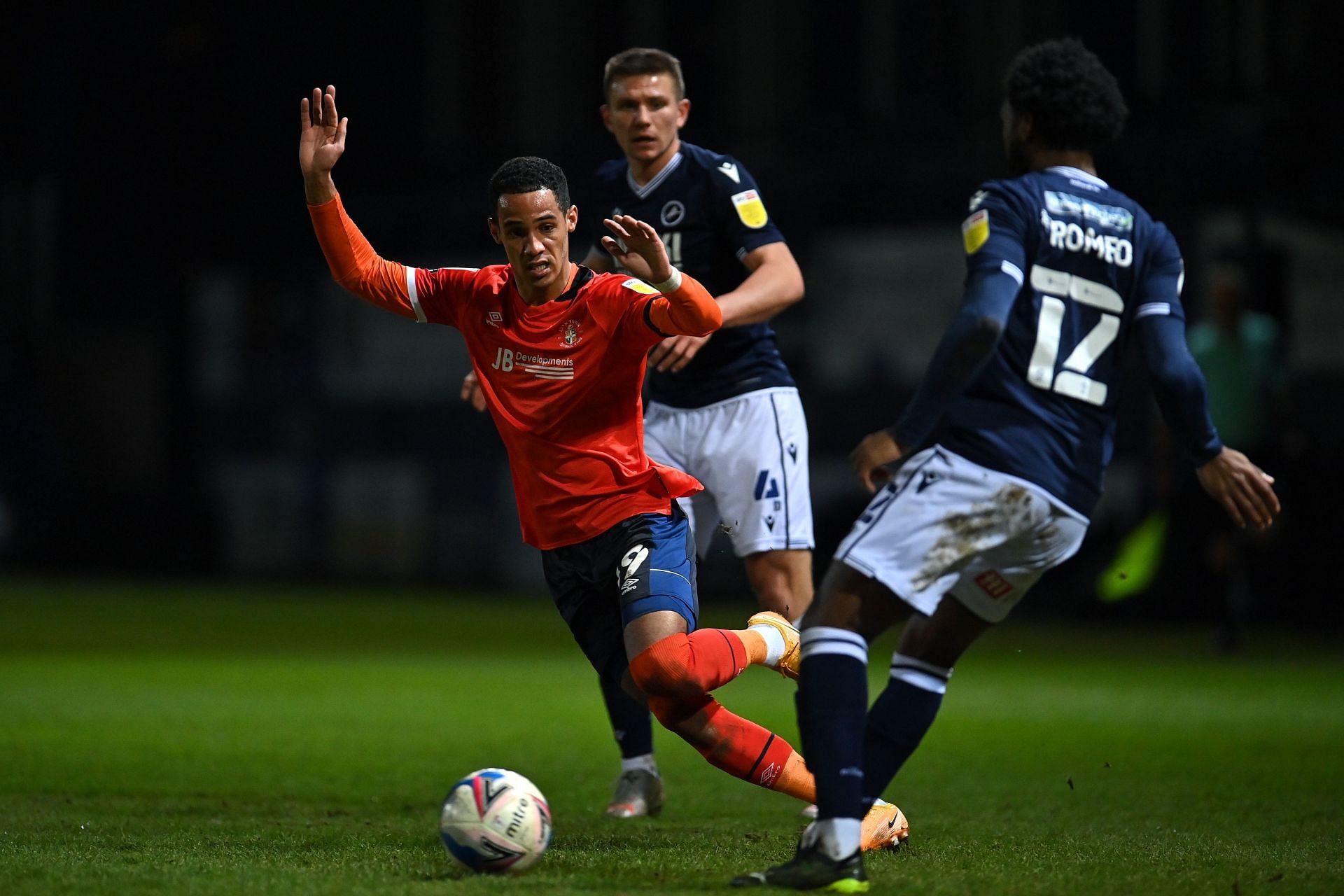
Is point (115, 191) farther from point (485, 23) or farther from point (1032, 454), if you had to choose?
point (1032, 454)

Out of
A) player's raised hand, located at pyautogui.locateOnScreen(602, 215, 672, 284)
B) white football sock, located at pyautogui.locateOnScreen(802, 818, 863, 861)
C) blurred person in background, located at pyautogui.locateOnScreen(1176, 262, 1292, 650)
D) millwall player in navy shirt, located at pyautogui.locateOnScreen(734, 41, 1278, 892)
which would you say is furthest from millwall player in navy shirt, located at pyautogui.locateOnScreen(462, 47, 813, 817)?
blurred person in background, located at pyautogui.locateOnScreen(1176, 262, 1292, 650)

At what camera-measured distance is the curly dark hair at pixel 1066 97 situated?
4289mm

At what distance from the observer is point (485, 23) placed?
70.7 ft

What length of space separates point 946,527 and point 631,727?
81.0 inches

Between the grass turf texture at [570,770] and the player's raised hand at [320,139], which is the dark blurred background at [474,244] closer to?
the grass turf texture at [570,770]

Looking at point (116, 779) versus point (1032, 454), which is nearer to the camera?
point (1032, 454)

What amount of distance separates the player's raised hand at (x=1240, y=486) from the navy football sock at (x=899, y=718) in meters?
0.85

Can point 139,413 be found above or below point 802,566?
below

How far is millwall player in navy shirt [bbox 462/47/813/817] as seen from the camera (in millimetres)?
5898

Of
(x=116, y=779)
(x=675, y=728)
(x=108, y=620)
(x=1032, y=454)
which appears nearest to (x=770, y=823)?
(x=675, y=728)

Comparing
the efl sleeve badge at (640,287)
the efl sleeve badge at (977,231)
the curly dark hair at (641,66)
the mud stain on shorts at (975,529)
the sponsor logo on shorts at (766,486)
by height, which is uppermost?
the curly dark hair at (641,66)

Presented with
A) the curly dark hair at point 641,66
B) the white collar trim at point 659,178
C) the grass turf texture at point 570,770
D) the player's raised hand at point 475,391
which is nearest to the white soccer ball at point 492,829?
the grass turf texture at point 570,770

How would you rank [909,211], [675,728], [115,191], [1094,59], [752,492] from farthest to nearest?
[115,191] < [909,211] < [752,492] < [675,728] < [1094,59]

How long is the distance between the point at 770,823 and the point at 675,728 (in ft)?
3.05
